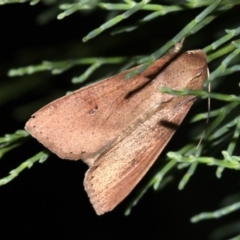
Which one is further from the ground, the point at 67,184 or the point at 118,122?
the point at 118,122

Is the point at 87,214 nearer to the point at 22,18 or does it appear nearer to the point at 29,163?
the point at 22,18

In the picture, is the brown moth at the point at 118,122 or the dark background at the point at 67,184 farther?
the dark background at the point at 67,184

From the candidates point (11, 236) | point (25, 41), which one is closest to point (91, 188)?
point (25, 41)

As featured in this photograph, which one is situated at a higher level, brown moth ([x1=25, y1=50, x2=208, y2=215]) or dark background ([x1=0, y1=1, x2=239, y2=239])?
brown moth ([x1=25, y1=50, x2=208, y2=215])

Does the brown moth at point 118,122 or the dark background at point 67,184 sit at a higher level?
the brown moth at point 118,122
